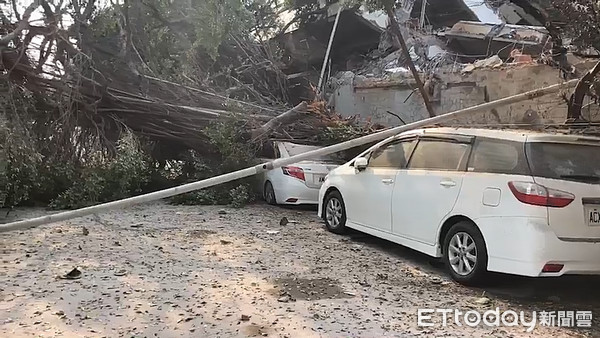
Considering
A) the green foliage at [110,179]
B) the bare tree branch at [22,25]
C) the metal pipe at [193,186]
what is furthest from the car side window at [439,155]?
the bare tree branch at [22,25]

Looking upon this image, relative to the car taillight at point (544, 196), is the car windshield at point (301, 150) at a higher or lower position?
higher

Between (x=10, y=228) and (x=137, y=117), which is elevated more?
(x=137, y=117)

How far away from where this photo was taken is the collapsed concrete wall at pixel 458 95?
28.9 feet

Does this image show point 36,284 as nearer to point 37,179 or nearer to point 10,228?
point 10,228

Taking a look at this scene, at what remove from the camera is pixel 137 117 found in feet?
34.2

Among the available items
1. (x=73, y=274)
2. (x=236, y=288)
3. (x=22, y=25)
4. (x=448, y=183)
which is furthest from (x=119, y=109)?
(x=448, y=183)

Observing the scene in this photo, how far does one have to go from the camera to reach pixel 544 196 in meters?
4.55

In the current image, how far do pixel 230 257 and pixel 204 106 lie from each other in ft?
17.4

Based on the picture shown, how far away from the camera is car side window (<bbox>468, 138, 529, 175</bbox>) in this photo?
16.0ft

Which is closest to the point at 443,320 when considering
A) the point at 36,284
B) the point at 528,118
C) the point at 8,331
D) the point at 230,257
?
the point at 230,257

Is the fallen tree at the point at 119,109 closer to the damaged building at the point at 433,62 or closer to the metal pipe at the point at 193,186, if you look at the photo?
the damaged building at the point at 433,62

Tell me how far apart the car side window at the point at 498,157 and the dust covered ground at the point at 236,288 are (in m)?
1.19

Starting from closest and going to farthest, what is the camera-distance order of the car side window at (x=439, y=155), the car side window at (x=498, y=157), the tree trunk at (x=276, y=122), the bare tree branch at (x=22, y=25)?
the car side window at (x=498, y=157)
the car side window at (x=439, y=155)
the bare tree branch at (x=22, y=25)
the tree trunk at (x=276, y=122)

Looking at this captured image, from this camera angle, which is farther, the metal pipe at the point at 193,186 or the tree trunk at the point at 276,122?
the tree trunk at the point at 276,122
